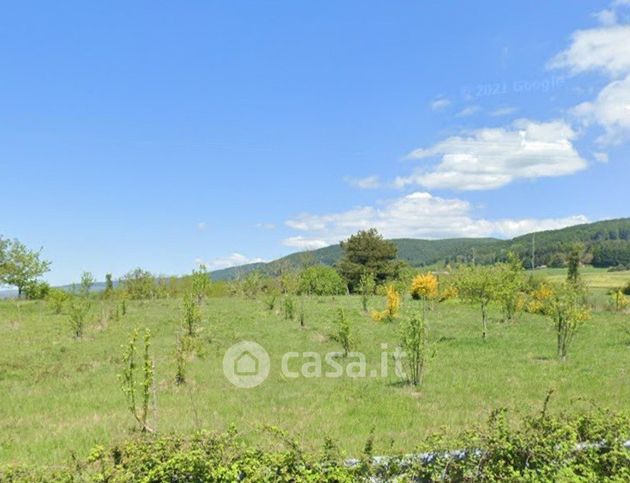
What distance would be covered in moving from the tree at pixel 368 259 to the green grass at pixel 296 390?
118 feet

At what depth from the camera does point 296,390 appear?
35.1 feet

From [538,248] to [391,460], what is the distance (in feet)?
412

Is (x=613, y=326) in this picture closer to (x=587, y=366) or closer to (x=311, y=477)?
(x=587, y=366)

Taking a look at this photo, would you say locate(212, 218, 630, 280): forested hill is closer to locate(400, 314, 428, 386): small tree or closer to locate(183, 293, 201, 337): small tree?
locate(183, 293, 201, 337): small tree

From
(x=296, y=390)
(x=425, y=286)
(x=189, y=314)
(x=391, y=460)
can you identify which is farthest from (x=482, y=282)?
(x=425, y=286)

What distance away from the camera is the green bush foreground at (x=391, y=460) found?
14.6 ft

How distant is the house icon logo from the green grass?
287 millimetres

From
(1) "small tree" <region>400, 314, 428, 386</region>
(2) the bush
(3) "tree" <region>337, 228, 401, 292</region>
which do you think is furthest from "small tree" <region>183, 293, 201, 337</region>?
(3) "tree" <region>337, 228, 401, 292</region>

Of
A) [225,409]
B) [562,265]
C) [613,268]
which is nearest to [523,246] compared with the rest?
[562,265]

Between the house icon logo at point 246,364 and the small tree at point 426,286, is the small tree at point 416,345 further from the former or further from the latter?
the small tree at point 426,286

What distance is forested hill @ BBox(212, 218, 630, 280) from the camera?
68.2 m

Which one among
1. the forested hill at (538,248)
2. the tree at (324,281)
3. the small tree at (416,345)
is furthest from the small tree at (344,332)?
the forested hill at (538,248)

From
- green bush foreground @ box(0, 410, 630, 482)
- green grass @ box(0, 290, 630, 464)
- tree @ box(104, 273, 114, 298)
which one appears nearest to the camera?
green bush foreground @ box(0, 410, 630, 482)

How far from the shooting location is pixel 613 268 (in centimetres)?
9169
